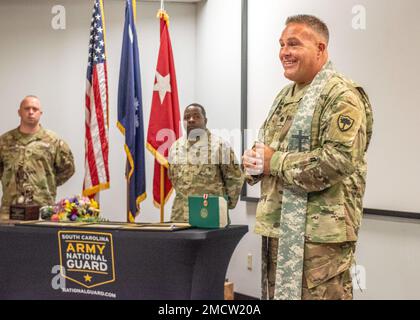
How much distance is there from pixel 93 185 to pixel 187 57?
169cm

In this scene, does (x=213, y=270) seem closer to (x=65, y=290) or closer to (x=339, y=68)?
(x=65, y=290)

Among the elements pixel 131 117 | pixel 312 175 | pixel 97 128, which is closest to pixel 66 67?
pixel 97 128

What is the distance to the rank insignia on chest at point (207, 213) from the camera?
7.98ft

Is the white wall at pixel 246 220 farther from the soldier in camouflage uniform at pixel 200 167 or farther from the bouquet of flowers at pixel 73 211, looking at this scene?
the bouquet of flowers at pixel 73 211

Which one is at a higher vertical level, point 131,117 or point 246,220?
point 131,117

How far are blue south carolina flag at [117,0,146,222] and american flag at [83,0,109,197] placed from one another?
0.14 m

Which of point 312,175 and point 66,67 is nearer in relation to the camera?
point 312,175

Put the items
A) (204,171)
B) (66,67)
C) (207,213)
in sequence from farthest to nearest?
(66,67) < (204,171) < (207,213)

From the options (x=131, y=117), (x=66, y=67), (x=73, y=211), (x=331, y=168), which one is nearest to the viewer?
(x=331, y=168)

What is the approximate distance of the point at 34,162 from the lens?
4500 mm

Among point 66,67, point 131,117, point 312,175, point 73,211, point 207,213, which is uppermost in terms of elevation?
point 66,67

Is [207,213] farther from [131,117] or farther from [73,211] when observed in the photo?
[131,117]

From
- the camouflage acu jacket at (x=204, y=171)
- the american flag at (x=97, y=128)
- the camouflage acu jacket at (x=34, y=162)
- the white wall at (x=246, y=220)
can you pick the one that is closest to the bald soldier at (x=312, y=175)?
the white wall at (x=246, y=220)

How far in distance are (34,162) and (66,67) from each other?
1158mm
